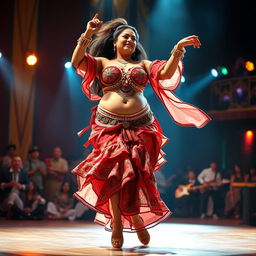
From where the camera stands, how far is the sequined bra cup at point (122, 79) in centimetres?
397

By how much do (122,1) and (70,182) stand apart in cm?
444

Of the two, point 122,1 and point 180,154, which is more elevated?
point 122,1

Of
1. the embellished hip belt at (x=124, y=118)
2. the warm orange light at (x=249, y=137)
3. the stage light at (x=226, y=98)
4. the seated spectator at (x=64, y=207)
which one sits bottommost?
the seated spectator at (x=64, y=207)

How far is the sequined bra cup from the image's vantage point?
397cm

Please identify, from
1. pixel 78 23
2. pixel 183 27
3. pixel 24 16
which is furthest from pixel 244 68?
pixel 24 16

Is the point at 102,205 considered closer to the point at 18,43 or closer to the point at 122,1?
the point at 18,43

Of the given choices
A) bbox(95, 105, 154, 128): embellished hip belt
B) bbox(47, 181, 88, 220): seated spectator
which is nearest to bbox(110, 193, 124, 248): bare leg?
bbox(95, 105, 154, 128): embellished hip belt

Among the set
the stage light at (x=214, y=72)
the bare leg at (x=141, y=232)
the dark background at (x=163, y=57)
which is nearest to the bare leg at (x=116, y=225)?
the bare leg at (x=141, y=232)

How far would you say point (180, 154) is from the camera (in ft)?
45.6

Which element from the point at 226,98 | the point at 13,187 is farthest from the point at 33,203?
the point at 226,98

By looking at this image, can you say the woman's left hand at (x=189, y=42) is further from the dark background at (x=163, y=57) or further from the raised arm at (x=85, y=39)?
the dark background at (x=163, y=57)

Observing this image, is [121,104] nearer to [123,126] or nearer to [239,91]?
[123,126]

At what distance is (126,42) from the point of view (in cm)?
411

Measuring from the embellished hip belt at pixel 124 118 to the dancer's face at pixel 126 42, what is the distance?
0.42 metres
